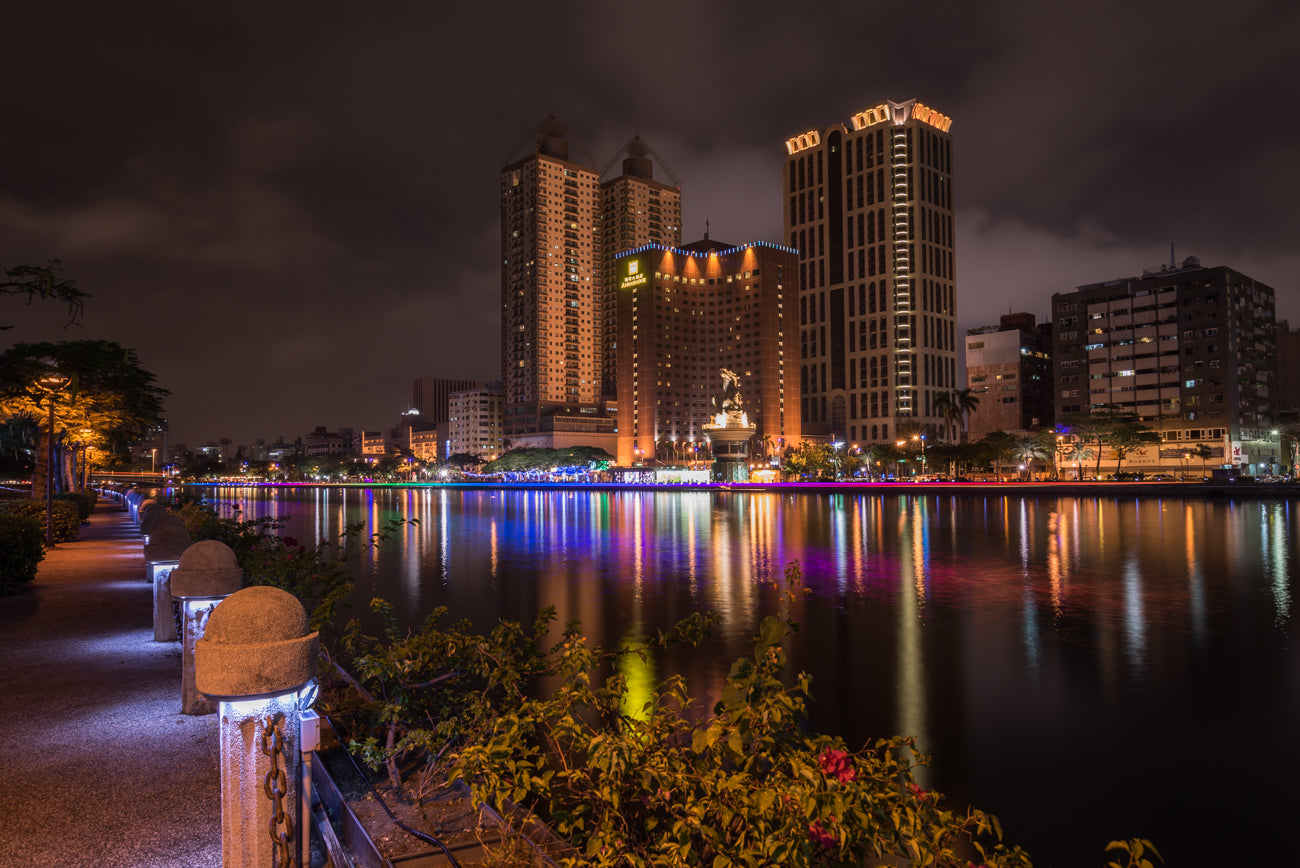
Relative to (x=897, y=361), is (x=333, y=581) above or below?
below

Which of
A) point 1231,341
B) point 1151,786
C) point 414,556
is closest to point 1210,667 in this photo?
point 1151,786

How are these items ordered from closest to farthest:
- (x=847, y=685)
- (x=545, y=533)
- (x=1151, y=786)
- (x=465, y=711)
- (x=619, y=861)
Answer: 1. (x=619, y=861)
2. (x=465, y=711)
3. (x=1151, y=786)
4. (x=847, y=685)
5. (x=545, y=533)

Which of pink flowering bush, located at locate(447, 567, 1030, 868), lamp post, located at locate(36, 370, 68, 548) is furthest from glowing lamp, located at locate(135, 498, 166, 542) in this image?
pink flowering bush, located at locate(447, 567, 1030, 868)

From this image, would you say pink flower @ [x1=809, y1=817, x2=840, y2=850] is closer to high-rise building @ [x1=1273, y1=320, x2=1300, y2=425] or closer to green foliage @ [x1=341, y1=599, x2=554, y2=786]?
green foliage @ [x1=341, y1=599, x2=554, y2=786]

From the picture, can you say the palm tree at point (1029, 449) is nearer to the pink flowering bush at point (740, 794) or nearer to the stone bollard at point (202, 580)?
the stone bollard at point (202, 580)

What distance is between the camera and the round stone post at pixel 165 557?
11188 millimetres

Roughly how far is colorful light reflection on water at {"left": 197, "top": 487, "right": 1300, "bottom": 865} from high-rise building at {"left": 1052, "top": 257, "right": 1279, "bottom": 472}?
118m

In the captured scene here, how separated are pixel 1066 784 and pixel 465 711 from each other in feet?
26.6

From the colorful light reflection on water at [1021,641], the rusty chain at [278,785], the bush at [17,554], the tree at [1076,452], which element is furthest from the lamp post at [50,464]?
the tree at [1076,452]

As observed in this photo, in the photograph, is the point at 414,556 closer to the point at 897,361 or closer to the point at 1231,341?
the point at 1231,341

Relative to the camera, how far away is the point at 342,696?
8789 mm

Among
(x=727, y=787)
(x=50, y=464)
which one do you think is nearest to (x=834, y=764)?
(x=727, y=787)

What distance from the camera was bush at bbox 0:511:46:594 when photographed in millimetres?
16359

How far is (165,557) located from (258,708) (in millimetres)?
8463
